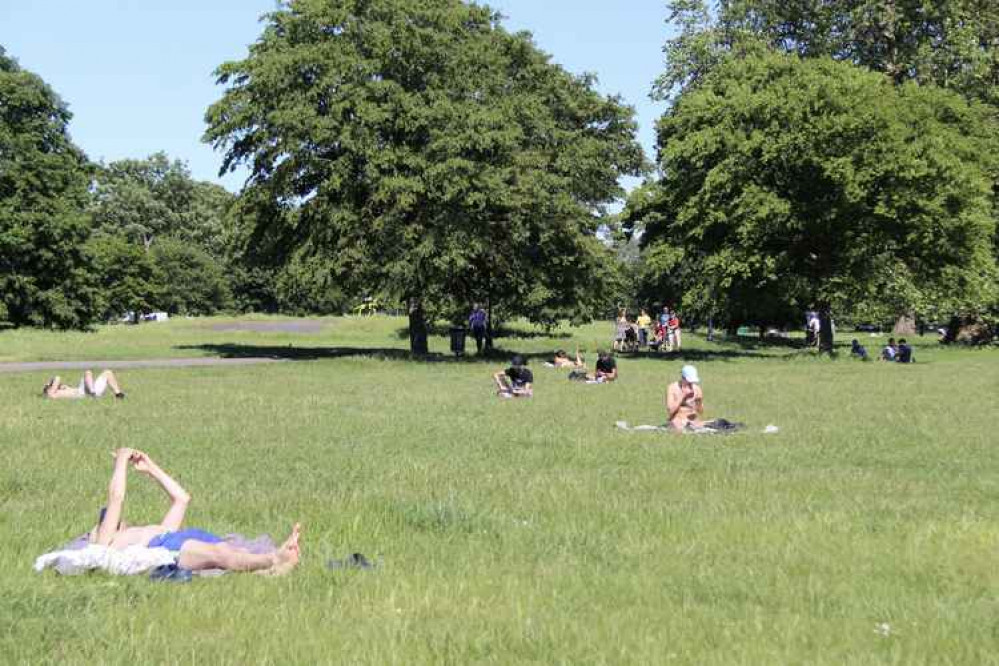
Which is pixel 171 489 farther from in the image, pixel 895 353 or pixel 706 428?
pixel 895 353

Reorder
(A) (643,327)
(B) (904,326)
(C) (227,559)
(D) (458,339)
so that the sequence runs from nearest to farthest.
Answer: (C) (227,559) < (D) (458,339) < (A) (643,327) < (B) (904,326)

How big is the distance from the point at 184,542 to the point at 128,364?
29.7 meters

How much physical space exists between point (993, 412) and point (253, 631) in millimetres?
17269

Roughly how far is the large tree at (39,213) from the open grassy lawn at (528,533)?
148 feet

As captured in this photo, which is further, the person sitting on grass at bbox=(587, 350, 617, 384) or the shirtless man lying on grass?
the person sitting on grass at bbox=(587, 350, 617, 384)

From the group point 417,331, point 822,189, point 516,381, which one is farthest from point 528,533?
point 822,189

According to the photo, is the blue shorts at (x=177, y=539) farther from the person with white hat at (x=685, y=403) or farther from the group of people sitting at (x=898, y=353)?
the group of people sitting at (x=898, y=353)

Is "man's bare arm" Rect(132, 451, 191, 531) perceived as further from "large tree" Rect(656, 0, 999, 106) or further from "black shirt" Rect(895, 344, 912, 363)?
"large tree" Rect(656, 0, 999, 106)

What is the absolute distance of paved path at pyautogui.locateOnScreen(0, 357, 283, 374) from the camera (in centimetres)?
3247

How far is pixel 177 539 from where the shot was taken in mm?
7340

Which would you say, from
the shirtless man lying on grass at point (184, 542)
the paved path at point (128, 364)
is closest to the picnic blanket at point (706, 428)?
the shirtless man lying on grass at point (184, 542)

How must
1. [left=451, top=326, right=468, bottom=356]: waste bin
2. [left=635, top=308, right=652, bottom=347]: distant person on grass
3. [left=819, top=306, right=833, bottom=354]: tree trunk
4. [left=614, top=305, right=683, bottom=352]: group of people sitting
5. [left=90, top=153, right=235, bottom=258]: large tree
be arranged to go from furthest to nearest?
[left=90, top=153, right=235, bottom=258]: large tree, [left=635, top=308, right=652, bottom=347]: distant person on grass, [left=614, top=305, right=683, bottom=352]: group of people sitting, [left=451, top=326, right=468, bottom=356]: waste bin, [left=819, top=306, right=833, bottom=354]: tree trunk

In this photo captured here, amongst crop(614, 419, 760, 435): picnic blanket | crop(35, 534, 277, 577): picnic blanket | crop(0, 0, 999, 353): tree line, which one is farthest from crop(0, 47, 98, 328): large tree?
crop(35, 534, 277, 577): picnic blanket

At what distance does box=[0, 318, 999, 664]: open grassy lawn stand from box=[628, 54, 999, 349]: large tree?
61.9 ft
